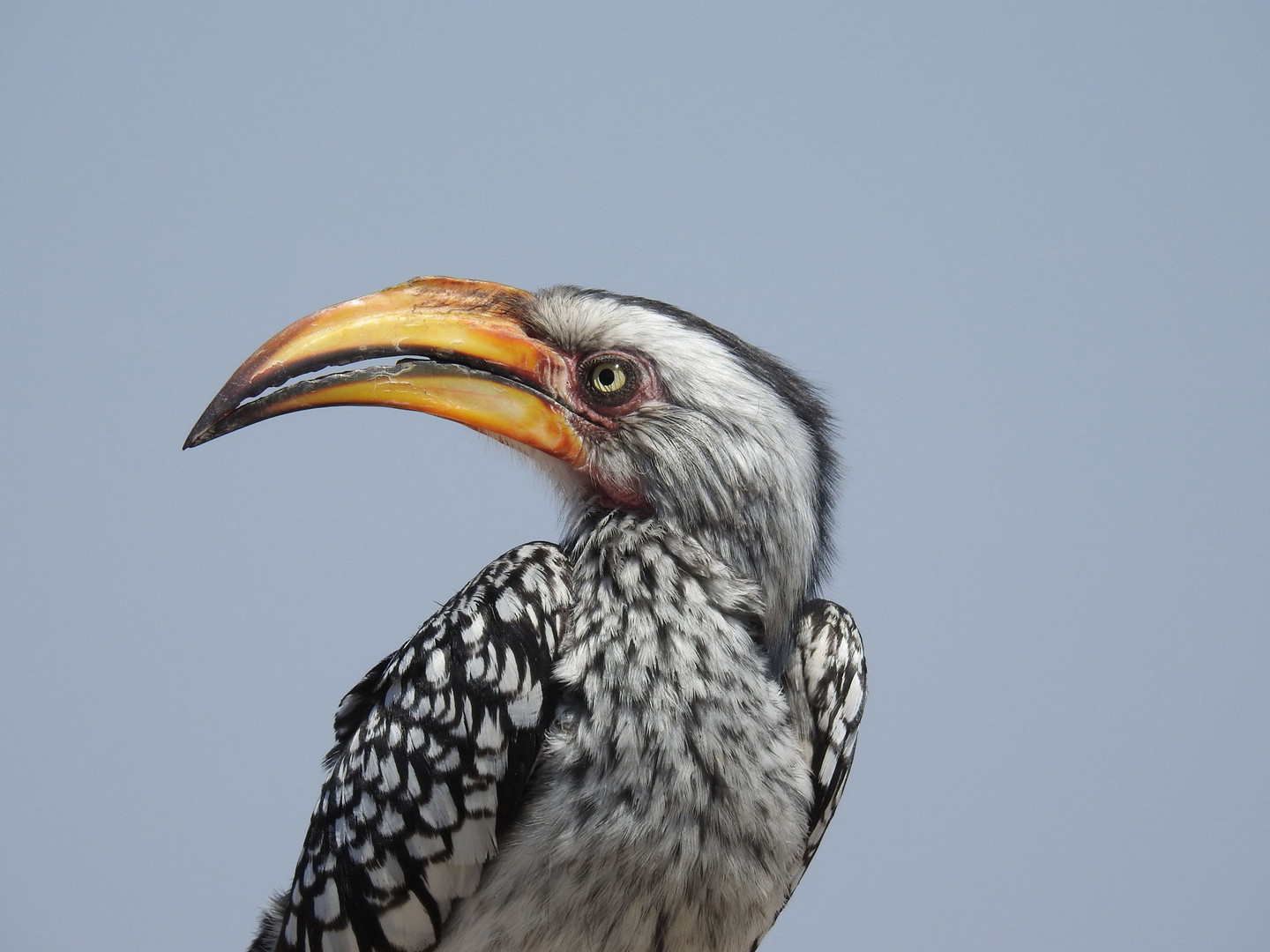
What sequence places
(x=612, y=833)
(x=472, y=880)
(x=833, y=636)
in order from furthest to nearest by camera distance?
(x=833, y=636)
(x=472, y=880)
(x=612, y=833)

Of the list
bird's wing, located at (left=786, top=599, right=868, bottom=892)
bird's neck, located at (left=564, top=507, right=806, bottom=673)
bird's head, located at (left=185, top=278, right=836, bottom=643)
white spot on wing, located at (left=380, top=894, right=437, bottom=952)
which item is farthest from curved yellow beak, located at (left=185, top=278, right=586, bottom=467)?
white spot on wing, located at (left=380, top=894, right=437, bottom=952)

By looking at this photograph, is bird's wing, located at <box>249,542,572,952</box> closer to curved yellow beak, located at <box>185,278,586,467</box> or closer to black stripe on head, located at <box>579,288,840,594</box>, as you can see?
curved yellow beak, located at <box>185,278,586,467</box>

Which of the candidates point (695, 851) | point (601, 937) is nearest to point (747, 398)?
point (695, 851)

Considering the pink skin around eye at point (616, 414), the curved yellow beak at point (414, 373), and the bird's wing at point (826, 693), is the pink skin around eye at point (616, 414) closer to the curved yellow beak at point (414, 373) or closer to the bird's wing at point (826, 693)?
the curved yellow beak at point (414, 373)

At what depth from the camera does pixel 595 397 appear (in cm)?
251

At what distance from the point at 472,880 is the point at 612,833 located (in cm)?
37

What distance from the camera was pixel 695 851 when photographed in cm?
210

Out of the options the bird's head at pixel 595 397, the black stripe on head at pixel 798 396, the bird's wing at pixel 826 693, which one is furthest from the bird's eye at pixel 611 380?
the bird's wing at pixel 826 693

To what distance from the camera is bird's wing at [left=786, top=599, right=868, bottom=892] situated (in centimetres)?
259

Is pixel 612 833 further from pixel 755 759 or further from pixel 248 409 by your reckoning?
pixel 248 409

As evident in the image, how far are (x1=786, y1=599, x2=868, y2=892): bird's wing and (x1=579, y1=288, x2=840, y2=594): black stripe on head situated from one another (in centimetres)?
11

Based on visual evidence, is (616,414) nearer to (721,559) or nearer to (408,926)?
(721,559)

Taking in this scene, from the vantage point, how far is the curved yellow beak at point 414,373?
2.42 meters

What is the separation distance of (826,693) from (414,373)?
1.23m
